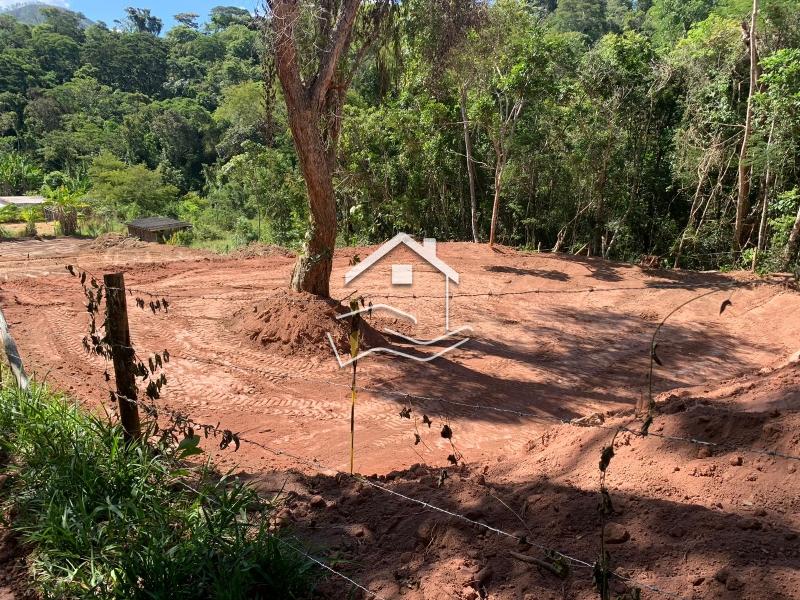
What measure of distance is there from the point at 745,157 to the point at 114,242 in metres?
14.3

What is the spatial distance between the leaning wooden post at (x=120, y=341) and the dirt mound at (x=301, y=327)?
12.9 ft

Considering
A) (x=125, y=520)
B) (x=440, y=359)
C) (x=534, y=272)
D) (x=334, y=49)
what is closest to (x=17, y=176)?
(x=534, y=272)

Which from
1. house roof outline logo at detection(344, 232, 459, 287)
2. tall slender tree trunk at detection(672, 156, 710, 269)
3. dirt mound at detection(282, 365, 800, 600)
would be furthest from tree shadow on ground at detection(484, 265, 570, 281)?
dirt mound at detection(282, 365, 800, 600)

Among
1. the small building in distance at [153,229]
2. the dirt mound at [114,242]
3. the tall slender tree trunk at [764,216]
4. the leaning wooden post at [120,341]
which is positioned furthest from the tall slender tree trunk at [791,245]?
the small building in distance at [153,229]

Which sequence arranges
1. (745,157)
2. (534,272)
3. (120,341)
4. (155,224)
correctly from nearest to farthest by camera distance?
(120,341)
(745,157)
(534,272)
(155,224)

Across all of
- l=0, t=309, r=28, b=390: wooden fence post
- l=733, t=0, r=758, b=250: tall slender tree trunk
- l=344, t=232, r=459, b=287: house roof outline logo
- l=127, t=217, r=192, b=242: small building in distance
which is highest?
l=733, t=0, r=758, b=250: tall slender tree trunk

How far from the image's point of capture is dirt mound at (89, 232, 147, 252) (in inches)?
576

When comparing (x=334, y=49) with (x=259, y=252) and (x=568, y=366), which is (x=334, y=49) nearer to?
(x=568, y=366)

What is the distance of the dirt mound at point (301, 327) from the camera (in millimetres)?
7598

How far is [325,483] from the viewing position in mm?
3668

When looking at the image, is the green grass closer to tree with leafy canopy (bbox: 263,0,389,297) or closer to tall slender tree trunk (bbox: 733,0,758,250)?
tree with leafy canopy (bbox: 263,0,389,297)

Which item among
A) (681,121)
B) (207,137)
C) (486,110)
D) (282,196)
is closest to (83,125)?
(207,137)

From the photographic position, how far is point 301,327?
25.3 ft

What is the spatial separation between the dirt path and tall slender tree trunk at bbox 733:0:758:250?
1550 mm
